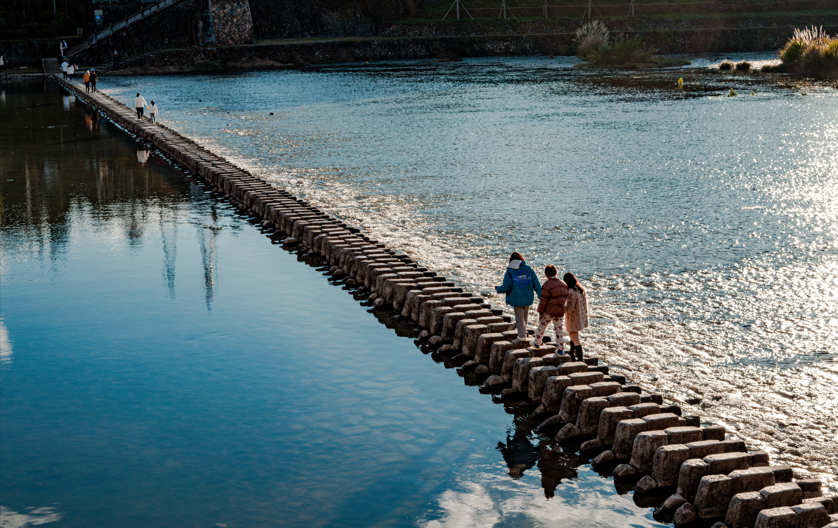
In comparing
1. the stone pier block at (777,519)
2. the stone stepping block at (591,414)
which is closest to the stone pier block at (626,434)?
the stone stepping block at (591,414)

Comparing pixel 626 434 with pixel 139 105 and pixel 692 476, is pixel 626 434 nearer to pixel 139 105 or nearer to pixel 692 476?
pixel 692 476

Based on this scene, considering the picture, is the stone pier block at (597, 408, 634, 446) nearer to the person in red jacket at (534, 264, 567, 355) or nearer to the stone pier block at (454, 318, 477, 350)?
the person in red jacket at (534, 264, 567, 355)

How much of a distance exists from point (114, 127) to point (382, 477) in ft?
127

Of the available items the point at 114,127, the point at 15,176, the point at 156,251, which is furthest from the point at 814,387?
the point at 114,127

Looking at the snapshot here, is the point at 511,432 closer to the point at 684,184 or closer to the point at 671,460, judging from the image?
the point at 671,460

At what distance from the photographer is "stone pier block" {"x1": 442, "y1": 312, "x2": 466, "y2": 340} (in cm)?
1355

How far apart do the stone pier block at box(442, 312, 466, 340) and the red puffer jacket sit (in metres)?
2.05

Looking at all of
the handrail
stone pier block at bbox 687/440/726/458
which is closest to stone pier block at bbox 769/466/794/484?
stone pier block at bbox 687/440/726/458

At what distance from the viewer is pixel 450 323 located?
44.5ft

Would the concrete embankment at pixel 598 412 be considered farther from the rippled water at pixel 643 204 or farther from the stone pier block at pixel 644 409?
the rippled water at pixel 643 204

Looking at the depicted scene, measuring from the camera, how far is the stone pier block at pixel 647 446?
938 centimetres

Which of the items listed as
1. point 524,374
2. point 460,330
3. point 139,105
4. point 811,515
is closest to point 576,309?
point 524,374

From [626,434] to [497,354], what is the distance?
2.92 metres

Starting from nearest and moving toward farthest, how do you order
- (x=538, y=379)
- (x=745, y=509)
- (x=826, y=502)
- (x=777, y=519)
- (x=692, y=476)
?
(x=777, y=519), (x=745, y=509), (x=826, y=502), (x=692, y=476), (x=538, y=379)
